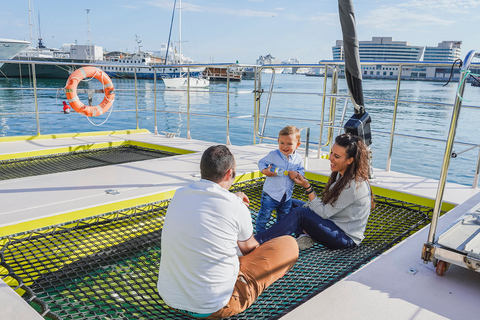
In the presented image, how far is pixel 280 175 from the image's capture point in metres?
2.48

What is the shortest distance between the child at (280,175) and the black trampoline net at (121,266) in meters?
0.34

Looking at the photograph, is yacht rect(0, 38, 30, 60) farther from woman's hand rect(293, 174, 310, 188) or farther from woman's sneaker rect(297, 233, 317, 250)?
woman's sneaker rect(297, 233, 317, 250)

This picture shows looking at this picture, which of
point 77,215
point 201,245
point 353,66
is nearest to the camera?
point 201,245

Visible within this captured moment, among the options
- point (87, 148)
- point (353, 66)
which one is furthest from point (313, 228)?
point (87, 148)

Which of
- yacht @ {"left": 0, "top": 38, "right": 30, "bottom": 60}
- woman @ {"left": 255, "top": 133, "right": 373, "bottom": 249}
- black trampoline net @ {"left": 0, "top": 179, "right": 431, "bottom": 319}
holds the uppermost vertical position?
yacht @ {"left": 0, "top": 38, "right": 30, "bottom": 60}

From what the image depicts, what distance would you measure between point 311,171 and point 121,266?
2065 mm

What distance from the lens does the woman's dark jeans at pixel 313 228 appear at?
2121 mm

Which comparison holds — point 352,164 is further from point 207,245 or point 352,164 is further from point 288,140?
point 207,245

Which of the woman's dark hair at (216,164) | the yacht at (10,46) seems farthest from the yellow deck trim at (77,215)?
the yacht at (10,46)

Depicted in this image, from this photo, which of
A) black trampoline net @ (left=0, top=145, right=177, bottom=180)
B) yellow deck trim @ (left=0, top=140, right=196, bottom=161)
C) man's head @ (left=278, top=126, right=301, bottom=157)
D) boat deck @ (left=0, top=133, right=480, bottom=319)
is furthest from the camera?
yellow deck trim @ (left=0, top=140, right=196, bottom=161)

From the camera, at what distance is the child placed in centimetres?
247

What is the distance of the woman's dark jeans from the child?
0.33m

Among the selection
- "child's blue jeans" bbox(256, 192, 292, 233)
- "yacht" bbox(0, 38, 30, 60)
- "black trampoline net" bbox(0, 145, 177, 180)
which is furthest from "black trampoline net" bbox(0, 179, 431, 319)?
"yacht" bbox(0, 38, 30, 60)

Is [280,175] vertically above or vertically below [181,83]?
below
